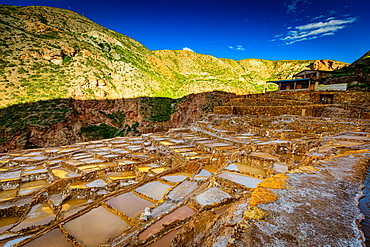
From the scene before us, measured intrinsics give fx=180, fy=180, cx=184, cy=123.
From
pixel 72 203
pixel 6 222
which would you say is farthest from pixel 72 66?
pixel 72 203

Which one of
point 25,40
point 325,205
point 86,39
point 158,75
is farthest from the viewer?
point 158,75

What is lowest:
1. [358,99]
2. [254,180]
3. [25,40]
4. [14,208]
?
[14,208]

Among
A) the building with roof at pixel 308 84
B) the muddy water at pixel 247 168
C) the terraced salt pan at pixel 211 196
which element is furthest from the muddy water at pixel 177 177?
the building with roof at pixel 308 84

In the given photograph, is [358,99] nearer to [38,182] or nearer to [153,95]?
[38,182]

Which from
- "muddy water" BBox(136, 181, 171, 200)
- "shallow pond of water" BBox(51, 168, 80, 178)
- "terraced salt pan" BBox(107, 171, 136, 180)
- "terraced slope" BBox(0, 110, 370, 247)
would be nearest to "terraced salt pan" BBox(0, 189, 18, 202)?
"terraced slope" BBox(0, 110, 370, 247)

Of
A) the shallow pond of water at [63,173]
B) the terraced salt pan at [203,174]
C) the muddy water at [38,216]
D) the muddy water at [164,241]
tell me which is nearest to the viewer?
the muddy water at [164,241]

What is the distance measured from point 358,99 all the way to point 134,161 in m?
19.0

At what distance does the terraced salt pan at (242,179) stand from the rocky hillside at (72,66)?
81.3 ft

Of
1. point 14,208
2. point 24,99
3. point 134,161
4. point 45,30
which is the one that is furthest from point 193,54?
point 14,208

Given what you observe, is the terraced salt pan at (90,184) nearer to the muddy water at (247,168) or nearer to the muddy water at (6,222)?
the muddy water at (6,222)

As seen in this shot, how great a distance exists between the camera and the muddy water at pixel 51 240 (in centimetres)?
394

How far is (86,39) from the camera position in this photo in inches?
1324

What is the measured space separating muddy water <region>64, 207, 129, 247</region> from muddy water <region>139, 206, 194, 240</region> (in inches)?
45.0

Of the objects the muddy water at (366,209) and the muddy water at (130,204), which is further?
the muddy water at (130,204)
